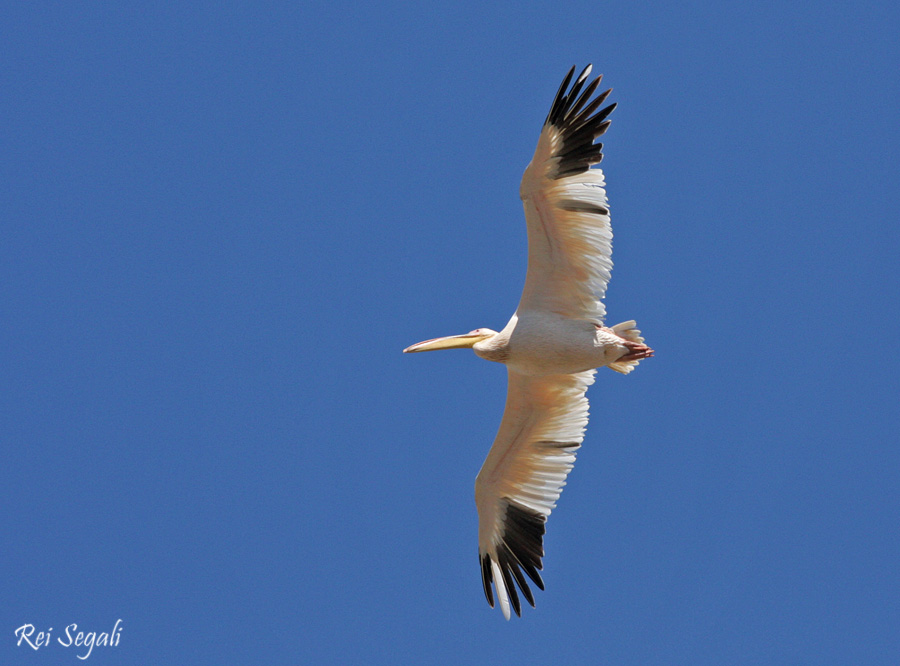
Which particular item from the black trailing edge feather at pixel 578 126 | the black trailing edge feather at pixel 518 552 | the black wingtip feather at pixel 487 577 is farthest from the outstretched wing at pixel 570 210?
the black wingtip feather at pixel 487 577

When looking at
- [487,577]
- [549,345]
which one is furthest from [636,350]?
[487,577]

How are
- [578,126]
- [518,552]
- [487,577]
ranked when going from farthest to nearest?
[487,577] → [518,552] → [578,126]

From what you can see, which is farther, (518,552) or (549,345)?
(518,552)

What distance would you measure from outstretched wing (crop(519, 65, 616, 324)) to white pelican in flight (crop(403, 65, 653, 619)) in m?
0.01

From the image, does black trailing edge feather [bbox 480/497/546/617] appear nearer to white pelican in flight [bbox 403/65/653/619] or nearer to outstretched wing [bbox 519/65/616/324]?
white pelican in flight [bbox 403/65/653/619]

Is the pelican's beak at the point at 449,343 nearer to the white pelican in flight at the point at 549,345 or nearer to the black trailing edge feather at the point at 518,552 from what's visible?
the white pelican in flight at the point at 549,345

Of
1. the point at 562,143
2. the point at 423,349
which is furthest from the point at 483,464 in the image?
the point at 562,143

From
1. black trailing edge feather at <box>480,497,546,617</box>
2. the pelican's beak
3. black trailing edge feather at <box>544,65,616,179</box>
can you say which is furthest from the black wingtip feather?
black trailing edge feather at <box>544,65,616,179</box>

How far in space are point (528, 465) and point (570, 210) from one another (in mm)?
3209

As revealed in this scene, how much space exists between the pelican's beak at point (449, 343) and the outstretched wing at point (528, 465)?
2.03ft

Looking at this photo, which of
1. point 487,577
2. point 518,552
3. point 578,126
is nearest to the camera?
point 578,126

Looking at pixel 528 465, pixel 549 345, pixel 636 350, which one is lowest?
pixel 528 465

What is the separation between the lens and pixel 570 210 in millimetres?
11773

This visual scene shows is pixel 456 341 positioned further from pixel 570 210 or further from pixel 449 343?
pixel 570 210
